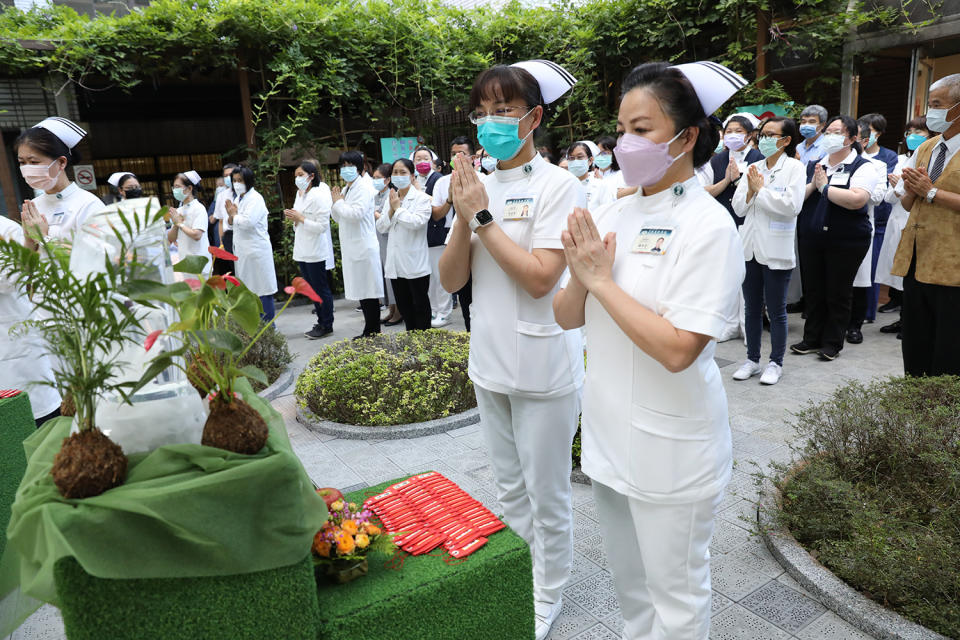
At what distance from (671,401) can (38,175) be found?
344cm

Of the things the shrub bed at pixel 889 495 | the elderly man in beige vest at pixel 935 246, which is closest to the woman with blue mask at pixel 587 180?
the elderly man in beige vest at pixel 935 246

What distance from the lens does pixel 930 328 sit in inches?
141

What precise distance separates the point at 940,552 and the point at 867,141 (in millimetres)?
5866

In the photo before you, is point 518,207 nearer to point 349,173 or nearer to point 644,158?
point 644,158

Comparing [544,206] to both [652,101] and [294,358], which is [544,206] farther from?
[294,358]

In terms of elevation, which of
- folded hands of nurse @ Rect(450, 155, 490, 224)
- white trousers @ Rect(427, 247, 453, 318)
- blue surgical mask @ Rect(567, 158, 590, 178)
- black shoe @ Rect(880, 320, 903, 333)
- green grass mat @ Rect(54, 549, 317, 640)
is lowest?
black shoe @ Rect(880, 320, 903, 333)

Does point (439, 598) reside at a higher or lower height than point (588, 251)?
lower

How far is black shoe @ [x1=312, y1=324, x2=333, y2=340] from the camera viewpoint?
25.3 ft

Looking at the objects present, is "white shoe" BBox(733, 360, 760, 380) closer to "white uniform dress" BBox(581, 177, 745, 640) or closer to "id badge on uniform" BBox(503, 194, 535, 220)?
"id badge on uniform" BBox(503, 194, 535, 220)

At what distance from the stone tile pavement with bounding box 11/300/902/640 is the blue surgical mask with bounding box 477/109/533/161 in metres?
1.81

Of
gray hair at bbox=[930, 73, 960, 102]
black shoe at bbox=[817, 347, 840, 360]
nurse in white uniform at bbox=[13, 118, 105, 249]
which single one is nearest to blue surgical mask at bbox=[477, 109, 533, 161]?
nurse in white uniform at bbox=[13, 118, 105, 249]

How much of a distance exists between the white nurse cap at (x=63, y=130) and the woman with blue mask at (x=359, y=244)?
11.1ft

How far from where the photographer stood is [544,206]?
2.20m

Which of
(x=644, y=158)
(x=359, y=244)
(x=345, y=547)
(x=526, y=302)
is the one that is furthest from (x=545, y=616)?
(x=359, y=244)
